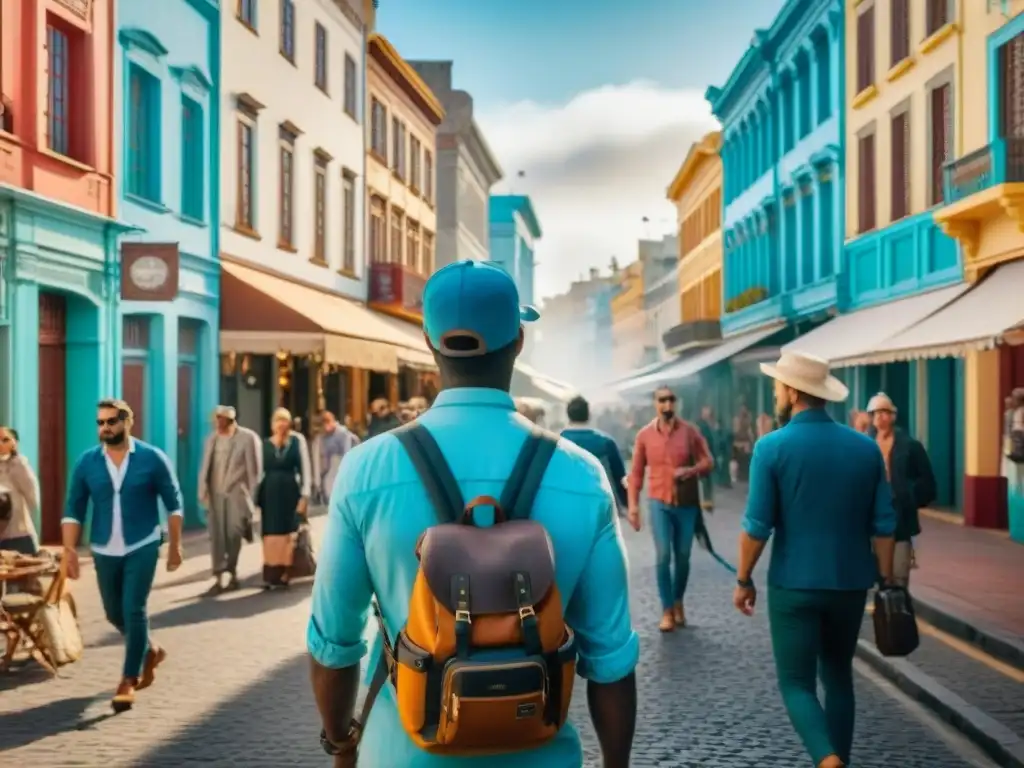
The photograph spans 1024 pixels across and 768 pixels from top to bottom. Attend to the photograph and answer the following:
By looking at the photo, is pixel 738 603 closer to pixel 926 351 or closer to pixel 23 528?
pixel 23 528

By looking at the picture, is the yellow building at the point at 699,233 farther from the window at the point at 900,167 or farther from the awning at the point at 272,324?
the awning at the point at 272,324

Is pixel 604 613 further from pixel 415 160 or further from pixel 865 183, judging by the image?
pixel 415 160

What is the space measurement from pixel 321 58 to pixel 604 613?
1062 inches

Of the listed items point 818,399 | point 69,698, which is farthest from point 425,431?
point 69,698

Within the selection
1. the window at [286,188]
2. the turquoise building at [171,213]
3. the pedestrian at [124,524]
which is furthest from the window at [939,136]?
the pedestrian at [124,524]

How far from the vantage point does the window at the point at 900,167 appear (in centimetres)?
2347

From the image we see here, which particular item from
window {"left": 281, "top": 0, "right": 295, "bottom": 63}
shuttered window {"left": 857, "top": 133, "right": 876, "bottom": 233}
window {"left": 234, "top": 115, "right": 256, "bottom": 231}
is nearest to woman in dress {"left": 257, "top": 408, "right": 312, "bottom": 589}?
window {"left": 234, "top": 115, "right": 256, "bottom": 231}

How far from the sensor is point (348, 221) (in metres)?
31.3

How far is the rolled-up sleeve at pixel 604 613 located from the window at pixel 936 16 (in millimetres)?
19848

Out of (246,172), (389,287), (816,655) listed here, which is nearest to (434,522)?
(816,655)

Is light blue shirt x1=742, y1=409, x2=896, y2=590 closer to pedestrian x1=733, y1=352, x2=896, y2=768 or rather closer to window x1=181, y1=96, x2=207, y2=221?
pedestrian x1=733, y1=352, x2=896, y2=768

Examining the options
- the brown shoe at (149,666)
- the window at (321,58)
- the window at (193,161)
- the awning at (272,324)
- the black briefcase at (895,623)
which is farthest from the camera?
the window at (321,58)

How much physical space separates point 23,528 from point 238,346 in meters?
11.8

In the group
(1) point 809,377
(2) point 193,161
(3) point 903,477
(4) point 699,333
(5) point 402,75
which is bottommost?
(3) point 903,477
